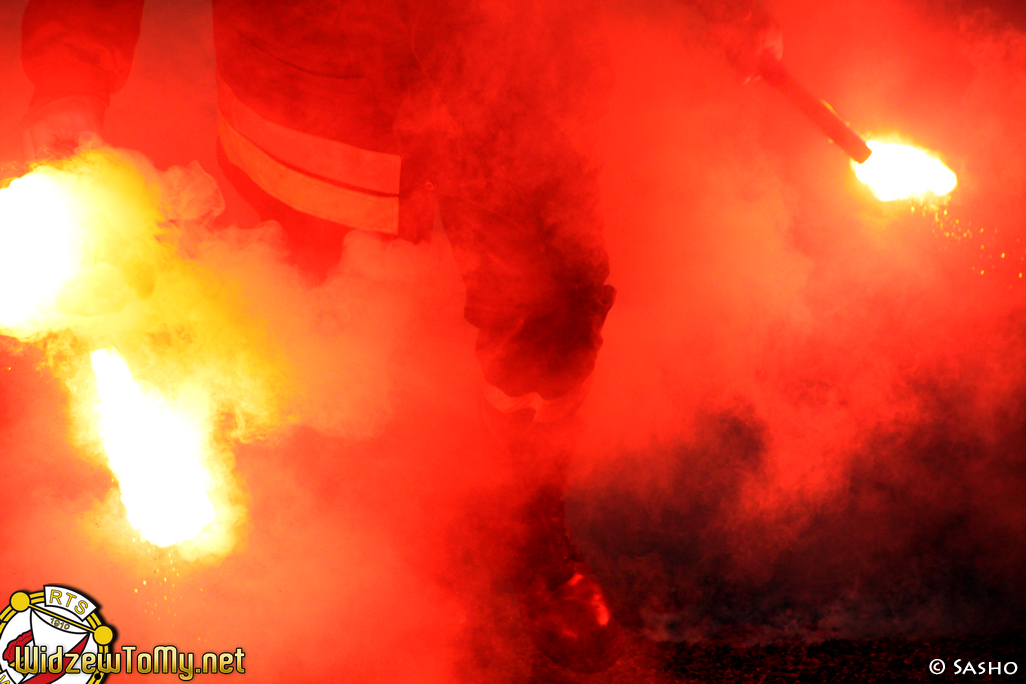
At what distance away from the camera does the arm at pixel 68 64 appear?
144 cm

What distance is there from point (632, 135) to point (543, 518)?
108 centimetres

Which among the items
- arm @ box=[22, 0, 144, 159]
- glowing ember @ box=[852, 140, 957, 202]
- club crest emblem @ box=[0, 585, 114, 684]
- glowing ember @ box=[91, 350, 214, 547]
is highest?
arm @ box=[22, 0, 144, 159]

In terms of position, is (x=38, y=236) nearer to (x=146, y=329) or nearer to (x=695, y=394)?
(x=146, y=329)

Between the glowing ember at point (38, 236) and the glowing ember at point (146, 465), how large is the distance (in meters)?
0.22

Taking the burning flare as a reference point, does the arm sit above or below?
above

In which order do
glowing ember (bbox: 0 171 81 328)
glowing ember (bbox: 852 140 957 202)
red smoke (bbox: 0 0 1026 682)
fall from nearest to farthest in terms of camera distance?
glowing ember (bbox: 0 171 81 328), glowing ember (bbox: 852 140 957 202), red smoke (bbox: 0 0 1026 682)

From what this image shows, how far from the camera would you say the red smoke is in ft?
5.59

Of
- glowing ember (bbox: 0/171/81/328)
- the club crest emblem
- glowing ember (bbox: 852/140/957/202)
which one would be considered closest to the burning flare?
glowing ember (bbox: 0/171/81/328)

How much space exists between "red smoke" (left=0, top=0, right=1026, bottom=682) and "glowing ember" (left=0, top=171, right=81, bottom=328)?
40 cm

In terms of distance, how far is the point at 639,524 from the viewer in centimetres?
192

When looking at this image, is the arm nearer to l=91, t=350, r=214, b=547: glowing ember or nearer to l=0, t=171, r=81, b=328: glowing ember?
l=0, t=171, r=81, b=328: glowing ember

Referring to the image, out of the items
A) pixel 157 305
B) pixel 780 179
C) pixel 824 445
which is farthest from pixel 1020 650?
pixel 157 305

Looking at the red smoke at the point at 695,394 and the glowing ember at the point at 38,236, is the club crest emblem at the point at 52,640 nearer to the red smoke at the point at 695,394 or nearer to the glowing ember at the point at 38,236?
the red smoke at the point at 695,394

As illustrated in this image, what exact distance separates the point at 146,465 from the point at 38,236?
55 centimetres
